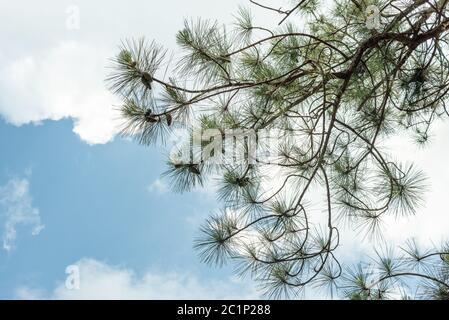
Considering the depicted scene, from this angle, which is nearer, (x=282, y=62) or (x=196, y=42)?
(x=196, y=42)

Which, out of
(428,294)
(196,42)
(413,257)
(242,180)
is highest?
(196,42)

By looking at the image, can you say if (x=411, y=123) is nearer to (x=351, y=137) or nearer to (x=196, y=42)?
(x=351, y=137)

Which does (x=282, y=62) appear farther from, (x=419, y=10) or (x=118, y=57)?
(x=118, y=57)

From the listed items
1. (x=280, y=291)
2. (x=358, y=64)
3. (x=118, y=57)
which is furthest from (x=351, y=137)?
(x=118, y=57)

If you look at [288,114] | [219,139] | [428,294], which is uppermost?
[288,114]

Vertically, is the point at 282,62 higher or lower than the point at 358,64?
higher

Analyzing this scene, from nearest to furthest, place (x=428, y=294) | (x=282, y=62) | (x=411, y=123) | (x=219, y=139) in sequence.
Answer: (x=428, y=294)
(x=219, y=139)
(x=282, y=62)
(x=411, y=123)

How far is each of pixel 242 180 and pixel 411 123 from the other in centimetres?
102

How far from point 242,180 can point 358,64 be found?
513mm

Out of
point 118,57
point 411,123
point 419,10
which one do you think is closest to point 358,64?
point 419,10

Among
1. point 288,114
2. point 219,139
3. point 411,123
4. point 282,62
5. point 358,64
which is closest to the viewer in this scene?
point 358,64

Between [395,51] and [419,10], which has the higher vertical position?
[419,10]

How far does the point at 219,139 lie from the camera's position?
1.76 meters

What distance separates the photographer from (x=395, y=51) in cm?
174
